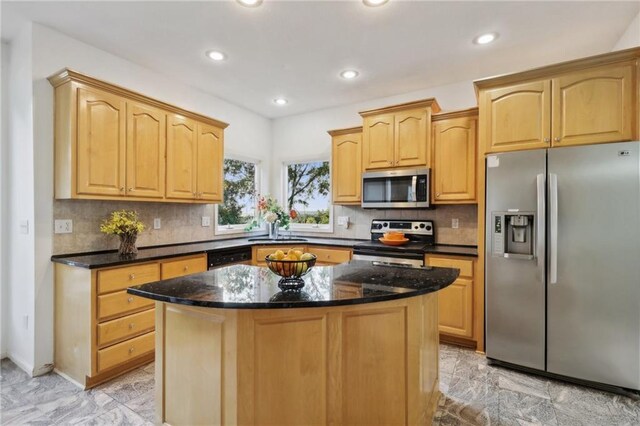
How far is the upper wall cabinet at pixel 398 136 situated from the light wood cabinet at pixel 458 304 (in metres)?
1.08

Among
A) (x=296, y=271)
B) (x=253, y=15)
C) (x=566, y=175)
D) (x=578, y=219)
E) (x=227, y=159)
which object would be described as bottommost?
(x=296, y=271)

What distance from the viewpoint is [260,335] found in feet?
4.73

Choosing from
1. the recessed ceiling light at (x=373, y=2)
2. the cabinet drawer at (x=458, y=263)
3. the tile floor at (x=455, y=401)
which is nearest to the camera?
the tile floor at (x=455, y=401)

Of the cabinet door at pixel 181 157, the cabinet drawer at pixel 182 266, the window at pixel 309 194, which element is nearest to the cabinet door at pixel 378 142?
the window at pixel 309 194

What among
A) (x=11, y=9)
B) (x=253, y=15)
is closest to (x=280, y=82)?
(x=253, y=15)

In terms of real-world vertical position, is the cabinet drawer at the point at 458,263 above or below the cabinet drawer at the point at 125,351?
above

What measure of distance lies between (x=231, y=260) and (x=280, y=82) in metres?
2.12

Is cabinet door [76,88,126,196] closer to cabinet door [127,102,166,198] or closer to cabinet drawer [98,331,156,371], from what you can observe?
cabinet door [127,102,166,198]

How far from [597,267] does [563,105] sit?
129 centimetres

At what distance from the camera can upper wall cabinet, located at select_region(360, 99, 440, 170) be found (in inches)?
135

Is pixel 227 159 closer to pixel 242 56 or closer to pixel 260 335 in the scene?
pixel 242 56

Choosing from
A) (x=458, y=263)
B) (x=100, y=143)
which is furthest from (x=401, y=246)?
(x=100, y=143)

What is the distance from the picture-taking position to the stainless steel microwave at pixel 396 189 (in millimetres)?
3451

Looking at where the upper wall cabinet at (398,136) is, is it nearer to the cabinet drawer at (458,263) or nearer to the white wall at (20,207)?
the cabinet drawer at (458,263)
